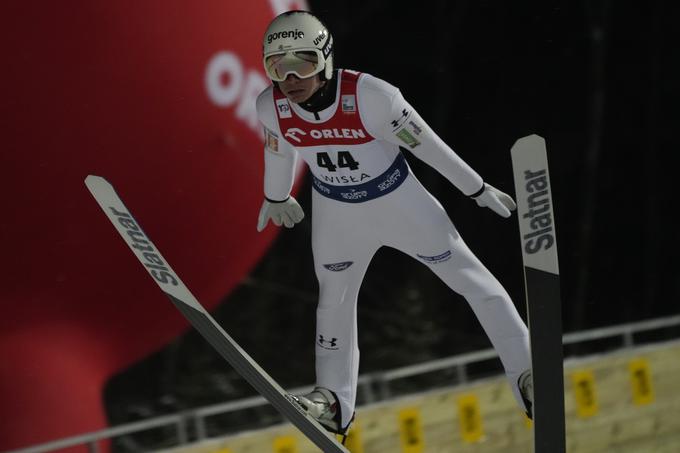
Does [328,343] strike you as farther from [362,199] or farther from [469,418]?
[469,418]

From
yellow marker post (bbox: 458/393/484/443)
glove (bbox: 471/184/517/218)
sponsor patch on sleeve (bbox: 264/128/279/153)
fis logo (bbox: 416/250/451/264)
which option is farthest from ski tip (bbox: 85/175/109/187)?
yellow marker post (bbox: 458/393/484/443)

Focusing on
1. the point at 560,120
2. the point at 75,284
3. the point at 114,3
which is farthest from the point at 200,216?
the point at 560,120

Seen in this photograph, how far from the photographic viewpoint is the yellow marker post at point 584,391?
6242 millimetres

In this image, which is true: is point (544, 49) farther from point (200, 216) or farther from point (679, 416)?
point (200, 216)

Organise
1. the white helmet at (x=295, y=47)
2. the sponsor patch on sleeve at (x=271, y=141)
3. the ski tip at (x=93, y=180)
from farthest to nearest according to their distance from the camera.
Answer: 1. the sponsor patch on sleeve at (x=271, y=141)
2. the ski tip at (x=93, y=180)
3. the white helmet at (x=295, y=47)

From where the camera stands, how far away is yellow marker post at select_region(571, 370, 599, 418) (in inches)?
246

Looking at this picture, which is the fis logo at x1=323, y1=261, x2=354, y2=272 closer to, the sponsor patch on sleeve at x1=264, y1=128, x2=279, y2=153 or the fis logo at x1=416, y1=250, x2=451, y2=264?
the fis logo at x1=416, y1=250, x2=451, y2=264

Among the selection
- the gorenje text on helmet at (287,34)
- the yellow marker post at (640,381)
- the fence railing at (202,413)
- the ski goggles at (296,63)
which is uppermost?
the gorenje text on helmet at (287,34)

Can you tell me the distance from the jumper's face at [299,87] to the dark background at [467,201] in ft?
16.9

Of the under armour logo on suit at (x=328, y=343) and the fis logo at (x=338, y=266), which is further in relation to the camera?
the under armour logo on suit at (x=328, y=343)

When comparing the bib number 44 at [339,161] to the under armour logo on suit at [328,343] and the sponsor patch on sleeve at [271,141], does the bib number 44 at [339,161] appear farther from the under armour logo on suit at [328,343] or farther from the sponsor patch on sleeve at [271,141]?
the under armour logo on suit at [328,343]

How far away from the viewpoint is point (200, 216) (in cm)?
458

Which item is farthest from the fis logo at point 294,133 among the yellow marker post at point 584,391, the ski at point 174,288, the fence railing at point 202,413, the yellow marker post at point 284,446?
the yellow marker post at point 584,391

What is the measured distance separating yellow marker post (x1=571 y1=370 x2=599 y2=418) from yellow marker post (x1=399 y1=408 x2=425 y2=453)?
3.21ft
